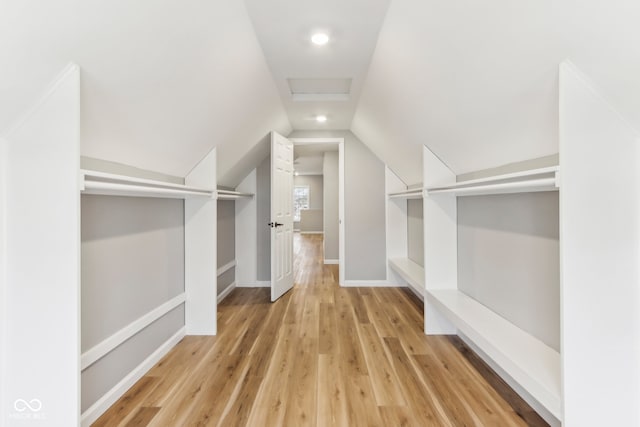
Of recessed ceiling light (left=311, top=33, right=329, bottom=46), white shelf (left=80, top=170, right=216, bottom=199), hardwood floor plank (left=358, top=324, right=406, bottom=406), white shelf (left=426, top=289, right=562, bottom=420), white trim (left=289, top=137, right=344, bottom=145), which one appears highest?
recessed ceiling light (left=311, top=33, right=329, bottom=46)

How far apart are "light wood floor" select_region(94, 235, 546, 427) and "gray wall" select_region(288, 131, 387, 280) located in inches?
49.2

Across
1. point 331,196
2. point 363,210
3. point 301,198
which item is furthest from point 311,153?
point 301,198

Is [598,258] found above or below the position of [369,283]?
above

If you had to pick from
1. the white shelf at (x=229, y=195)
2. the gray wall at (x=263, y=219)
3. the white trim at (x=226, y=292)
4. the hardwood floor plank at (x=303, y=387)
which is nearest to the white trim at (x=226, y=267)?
the white trim at (x=226, y=292)

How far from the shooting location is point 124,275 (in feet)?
6.00

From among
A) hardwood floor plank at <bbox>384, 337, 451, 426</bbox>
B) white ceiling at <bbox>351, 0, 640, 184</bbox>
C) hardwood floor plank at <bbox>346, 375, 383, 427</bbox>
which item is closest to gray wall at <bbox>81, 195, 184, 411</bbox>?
hardwood floor plank at <bbox>346, 375, 383, 427</bbox>

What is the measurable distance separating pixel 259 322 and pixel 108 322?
1.45 metres

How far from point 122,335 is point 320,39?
2.24 meters

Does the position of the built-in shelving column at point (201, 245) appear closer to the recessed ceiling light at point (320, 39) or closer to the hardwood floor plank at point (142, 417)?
the hardwood floor plank at point (142, 417)

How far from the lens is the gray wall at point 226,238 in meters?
3.71

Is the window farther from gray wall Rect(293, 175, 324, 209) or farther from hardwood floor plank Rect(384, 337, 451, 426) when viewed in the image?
hardwood floor plank Rect(384, 337, 451, 426)

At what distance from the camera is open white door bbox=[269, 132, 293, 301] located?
3559 millimetres

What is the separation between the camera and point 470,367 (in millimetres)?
2096

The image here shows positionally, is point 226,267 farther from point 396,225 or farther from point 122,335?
point 396,225
